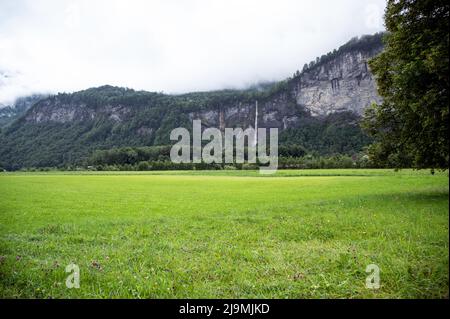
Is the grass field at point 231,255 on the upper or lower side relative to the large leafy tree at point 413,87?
lower

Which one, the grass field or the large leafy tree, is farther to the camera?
the large leafy tree

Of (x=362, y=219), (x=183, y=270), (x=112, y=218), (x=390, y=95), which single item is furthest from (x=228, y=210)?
(x=390, y=95)

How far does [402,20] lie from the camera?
19.5 meters

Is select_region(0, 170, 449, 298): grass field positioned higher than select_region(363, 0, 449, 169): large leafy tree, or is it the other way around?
select_region(363, 0, 449, 169): large leafy tree

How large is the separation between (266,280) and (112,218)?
13875 mm

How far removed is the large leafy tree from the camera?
45.3 feet

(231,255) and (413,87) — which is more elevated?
(413,87)

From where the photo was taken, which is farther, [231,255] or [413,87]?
[413,87]

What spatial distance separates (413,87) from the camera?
1716 cm

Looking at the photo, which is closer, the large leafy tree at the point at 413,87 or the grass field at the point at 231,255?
the grass field at the point at 231,255

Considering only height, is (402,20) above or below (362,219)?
above

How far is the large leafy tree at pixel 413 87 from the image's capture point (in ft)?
45.3
